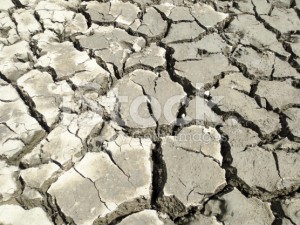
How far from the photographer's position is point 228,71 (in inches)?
92.5

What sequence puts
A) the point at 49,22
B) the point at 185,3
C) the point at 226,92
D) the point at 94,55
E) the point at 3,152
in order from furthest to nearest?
the point at 185,3, the point at 49,22, the point at 94,55, the point at 226,92, the point at 3,152

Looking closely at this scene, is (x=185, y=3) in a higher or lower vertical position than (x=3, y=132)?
higher

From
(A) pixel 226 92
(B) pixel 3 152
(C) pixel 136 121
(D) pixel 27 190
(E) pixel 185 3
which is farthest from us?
(E) pixel 185 3

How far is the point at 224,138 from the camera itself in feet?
6.57

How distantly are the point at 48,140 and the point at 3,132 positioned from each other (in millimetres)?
235

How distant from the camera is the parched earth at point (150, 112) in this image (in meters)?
1.76

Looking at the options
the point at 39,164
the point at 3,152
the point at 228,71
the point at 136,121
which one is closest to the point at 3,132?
the point at 3,152

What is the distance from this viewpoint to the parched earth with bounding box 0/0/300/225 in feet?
5.76

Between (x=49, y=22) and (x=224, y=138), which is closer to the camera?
(x=224, y=138)

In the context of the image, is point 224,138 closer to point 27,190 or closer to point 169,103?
point 169,103

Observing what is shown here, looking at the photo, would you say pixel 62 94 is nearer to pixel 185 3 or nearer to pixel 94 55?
pixel 94 55

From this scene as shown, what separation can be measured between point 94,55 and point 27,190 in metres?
0.95

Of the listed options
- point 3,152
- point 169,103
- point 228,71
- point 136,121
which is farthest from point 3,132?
point 228,71

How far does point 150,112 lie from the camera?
2115 millimetres
